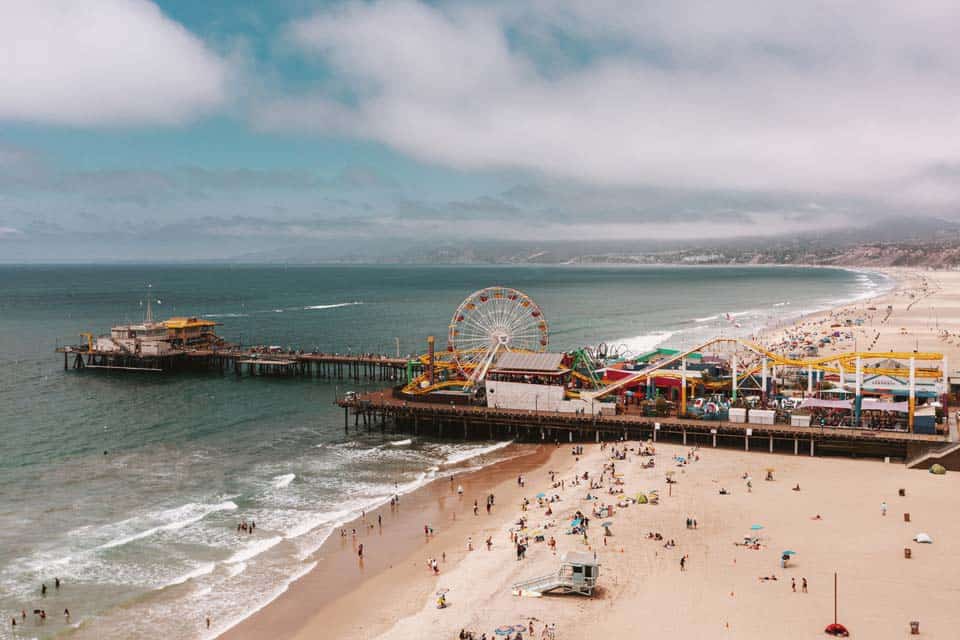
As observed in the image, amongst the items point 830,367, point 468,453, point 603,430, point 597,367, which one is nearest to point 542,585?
point 468,453

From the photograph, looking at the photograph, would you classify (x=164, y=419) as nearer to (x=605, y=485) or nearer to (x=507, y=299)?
(x=507, y=299)

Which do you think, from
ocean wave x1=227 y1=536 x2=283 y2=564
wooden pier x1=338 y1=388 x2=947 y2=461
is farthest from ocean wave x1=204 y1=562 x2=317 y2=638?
wooden pier x1=338 y1=388 x2=947 y2=461

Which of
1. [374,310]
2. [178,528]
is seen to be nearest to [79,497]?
[178,528]

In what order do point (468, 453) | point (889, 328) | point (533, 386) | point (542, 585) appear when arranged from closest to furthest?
1. point (542, 585)
2. point (468, 453)
3. point (533, 386)
4. point (889, 328)

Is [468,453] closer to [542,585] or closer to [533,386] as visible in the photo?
[533,386]

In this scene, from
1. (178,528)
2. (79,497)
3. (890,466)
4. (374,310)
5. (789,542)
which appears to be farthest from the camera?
(374,310)
